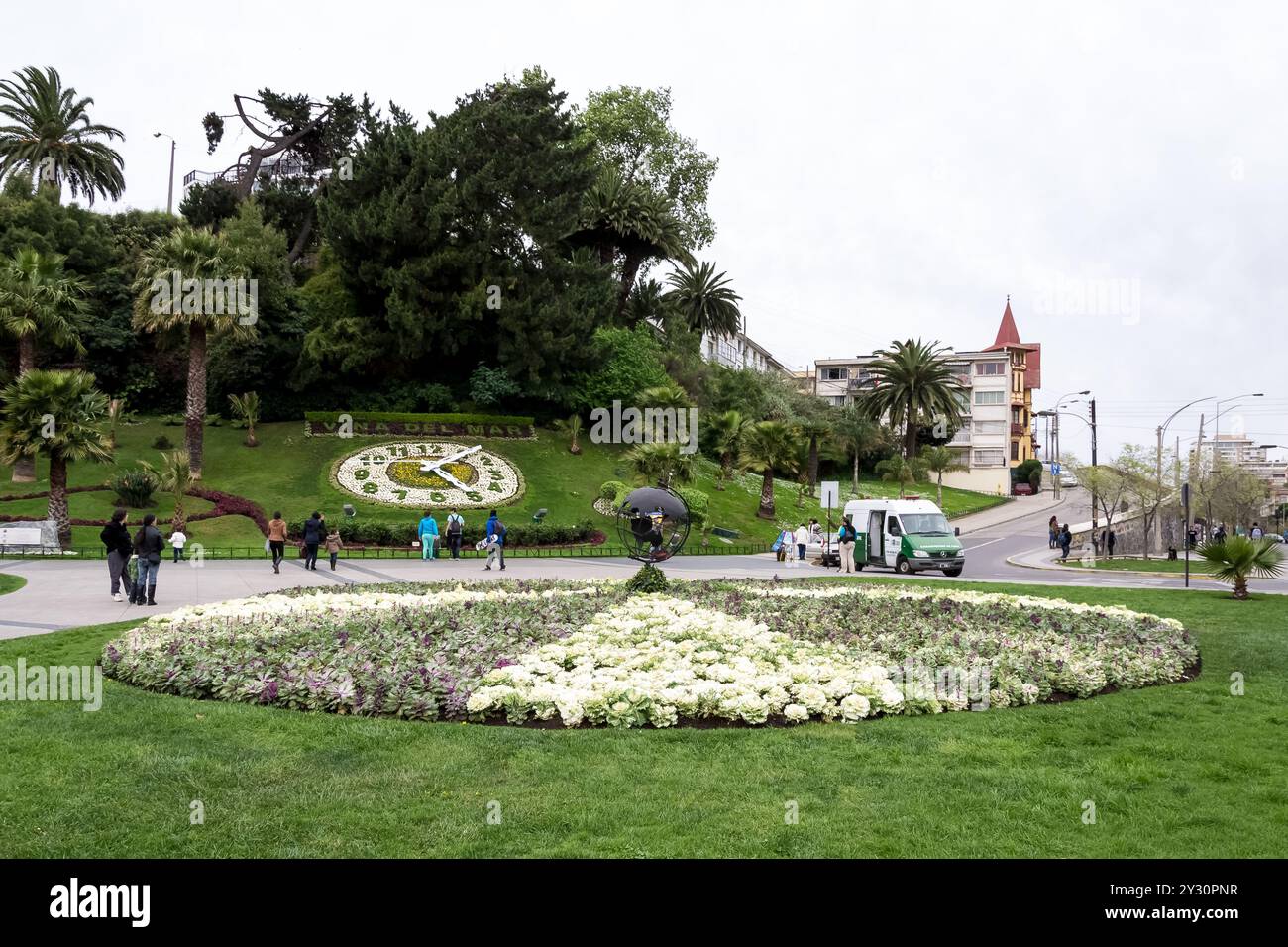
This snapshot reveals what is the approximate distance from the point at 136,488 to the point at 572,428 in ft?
67.5

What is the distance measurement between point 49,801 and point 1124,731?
8553mm

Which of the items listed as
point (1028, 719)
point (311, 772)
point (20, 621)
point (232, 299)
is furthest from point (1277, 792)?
point (232, 299)

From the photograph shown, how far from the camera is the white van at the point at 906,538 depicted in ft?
96.9

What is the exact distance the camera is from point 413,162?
48219mm

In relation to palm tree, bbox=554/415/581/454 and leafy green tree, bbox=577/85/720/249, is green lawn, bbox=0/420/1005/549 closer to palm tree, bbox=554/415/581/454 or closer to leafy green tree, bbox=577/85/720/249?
palm tree, bbox=554/415/581/454

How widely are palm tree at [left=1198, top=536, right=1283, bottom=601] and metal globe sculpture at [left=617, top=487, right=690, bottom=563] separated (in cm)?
1055

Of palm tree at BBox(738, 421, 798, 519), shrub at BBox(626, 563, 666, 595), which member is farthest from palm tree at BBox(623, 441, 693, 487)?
shrub at BBox(626, 563, 666, 595)

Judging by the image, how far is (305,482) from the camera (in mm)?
41156

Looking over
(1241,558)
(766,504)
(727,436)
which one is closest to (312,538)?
(1241,558)

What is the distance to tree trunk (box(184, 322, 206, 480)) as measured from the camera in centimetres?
4016

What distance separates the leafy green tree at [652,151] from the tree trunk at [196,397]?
30.2 m

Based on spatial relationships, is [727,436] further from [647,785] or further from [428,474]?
[647,785]

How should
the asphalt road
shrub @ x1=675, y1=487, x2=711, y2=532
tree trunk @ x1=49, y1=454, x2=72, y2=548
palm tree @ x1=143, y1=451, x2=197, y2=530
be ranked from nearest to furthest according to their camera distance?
1. the asphalt road
2. tree trunk @ x1=49, y1=454, x2=72, y2=548
3. palm tree @ x1=143, y1=451, x2=197, y2=530
4. shrub @ x1=675, y1=487, x2=711, y2=532

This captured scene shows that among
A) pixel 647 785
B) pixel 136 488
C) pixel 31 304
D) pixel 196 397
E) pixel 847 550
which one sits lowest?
pixel 647 785
